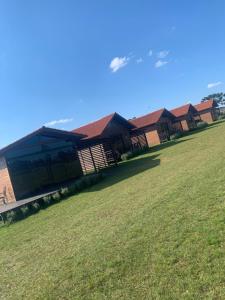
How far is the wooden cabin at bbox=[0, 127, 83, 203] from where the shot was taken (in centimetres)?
1698

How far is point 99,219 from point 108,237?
1.82 m

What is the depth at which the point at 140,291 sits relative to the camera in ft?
14.1

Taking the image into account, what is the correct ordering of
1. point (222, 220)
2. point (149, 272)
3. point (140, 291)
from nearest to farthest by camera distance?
point (140, 291), point (149, 272), point (222, 220)

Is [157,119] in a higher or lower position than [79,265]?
higher

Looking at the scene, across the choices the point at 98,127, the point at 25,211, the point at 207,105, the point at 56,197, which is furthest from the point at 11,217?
the point at 207,105

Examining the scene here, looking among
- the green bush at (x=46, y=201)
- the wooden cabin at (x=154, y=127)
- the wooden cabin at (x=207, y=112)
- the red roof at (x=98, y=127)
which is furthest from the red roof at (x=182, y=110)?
the green bush at (x=46, y=201)

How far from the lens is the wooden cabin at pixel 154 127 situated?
37562 mm

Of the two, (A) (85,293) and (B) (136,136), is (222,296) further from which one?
(B) (136,136)

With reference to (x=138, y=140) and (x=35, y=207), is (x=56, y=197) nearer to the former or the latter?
(x=35, y=207)

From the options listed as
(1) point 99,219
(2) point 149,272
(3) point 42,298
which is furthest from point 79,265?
(1) point 99,219

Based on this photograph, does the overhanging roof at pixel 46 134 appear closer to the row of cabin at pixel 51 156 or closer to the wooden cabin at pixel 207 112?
the row of cabin at pixel 51 156

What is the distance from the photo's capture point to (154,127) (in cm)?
3781

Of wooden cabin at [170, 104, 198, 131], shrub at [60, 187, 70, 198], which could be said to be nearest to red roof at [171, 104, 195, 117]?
wooden cabin at [170, 104, 198, 131]

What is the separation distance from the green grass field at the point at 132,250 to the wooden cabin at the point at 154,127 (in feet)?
90.1
